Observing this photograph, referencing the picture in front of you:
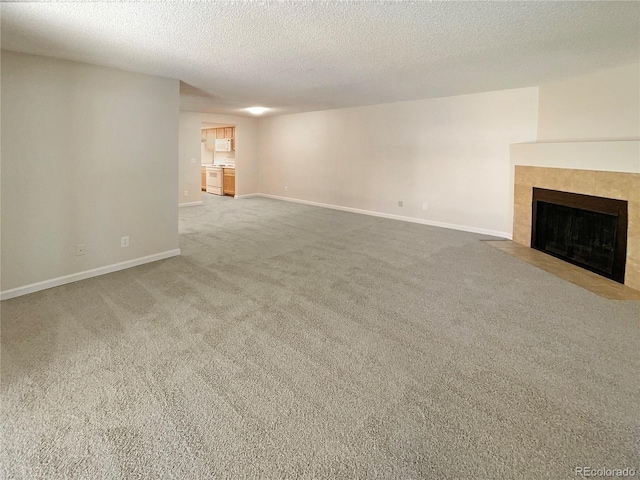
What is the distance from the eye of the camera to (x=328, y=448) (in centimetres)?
160

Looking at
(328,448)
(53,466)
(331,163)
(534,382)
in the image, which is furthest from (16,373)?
(331,163)

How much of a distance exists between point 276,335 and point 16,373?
5.23ft

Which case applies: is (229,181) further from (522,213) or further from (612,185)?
(612,185)

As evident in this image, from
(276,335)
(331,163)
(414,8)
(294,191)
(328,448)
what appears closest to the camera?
(328,448)

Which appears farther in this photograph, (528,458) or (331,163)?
(331,163)

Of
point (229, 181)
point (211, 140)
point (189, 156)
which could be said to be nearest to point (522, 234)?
point (189, 156)

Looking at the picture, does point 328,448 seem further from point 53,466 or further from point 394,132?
point 394,132

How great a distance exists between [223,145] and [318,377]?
32.6 feet

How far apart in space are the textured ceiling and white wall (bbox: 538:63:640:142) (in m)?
0.28

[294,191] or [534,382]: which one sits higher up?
[294,191]

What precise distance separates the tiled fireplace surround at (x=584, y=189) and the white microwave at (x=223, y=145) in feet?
26.1

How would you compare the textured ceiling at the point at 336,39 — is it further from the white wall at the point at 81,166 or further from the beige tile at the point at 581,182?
the beige tile at the point at 581,182

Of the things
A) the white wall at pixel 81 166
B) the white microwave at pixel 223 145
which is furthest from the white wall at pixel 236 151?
the white wall at pixel 81 166

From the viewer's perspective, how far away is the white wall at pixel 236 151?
847cm
